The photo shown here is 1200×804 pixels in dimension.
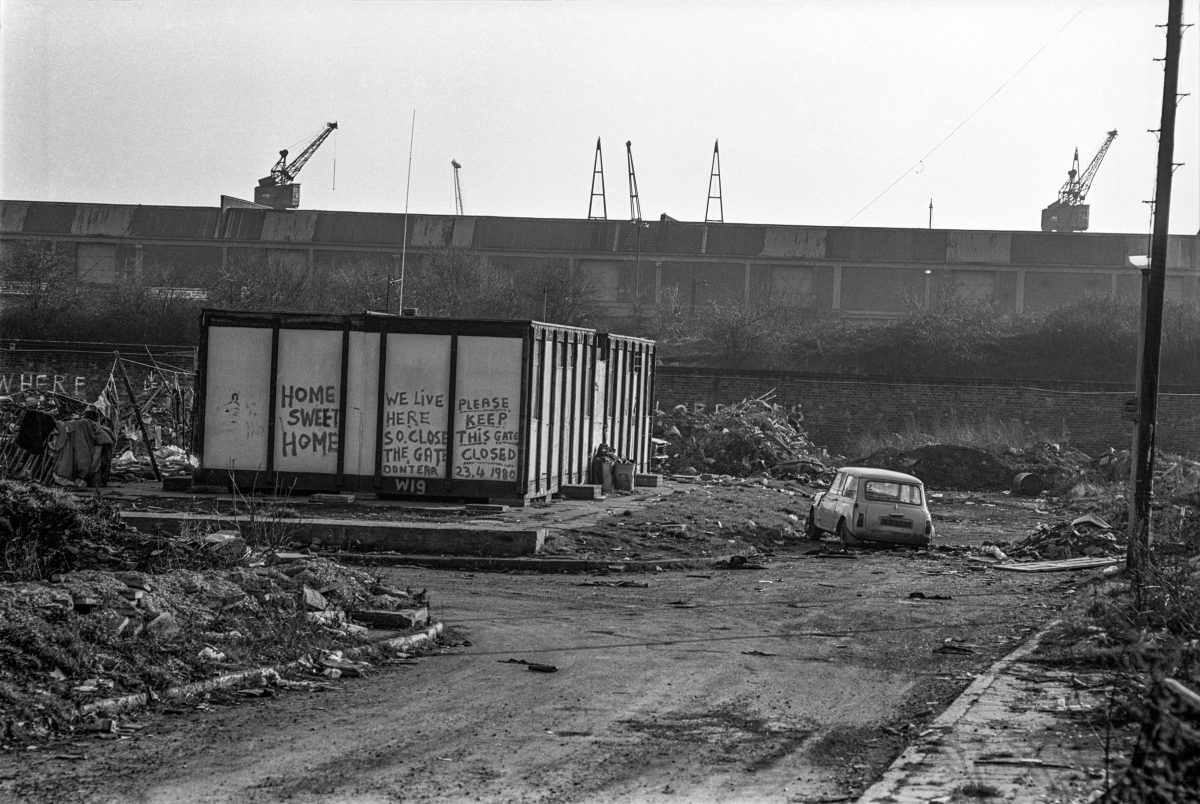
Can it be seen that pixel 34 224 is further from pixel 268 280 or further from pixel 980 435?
pixel 980 435

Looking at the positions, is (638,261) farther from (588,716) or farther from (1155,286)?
(588,716)

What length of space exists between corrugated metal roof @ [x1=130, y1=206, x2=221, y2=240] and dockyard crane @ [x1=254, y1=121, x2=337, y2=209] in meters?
18.9

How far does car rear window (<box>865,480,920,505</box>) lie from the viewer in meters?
22.2

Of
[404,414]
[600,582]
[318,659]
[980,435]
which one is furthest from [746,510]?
[980,435]

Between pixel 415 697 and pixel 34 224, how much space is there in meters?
65.3

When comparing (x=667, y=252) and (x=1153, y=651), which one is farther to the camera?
(x=667, y=252)

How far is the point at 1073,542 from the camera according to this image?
21.7 meters

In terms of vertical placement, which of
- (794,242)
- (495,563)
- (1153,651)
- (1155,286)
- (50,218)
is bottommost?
(495,563)

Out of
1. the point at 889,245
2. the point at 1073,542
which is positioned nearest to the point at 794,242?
the point at 889,245

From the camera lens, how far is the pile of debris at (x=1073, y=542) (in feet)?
69.6

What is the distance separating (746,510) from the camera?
25.4 m

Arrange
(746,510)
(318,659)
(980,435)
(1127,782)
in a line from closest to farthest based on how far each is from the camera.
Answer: (1127,782) → (318,659) → (746,510) → (980,435)

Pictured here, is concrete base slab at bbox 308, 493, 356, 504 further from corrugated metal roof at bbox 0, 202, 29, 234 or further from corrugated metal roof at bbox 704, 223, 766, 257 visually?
corrugated metal roof at bbox 0, 202, 29, 234

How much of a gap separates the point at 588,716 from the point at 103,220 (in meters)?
65.6
